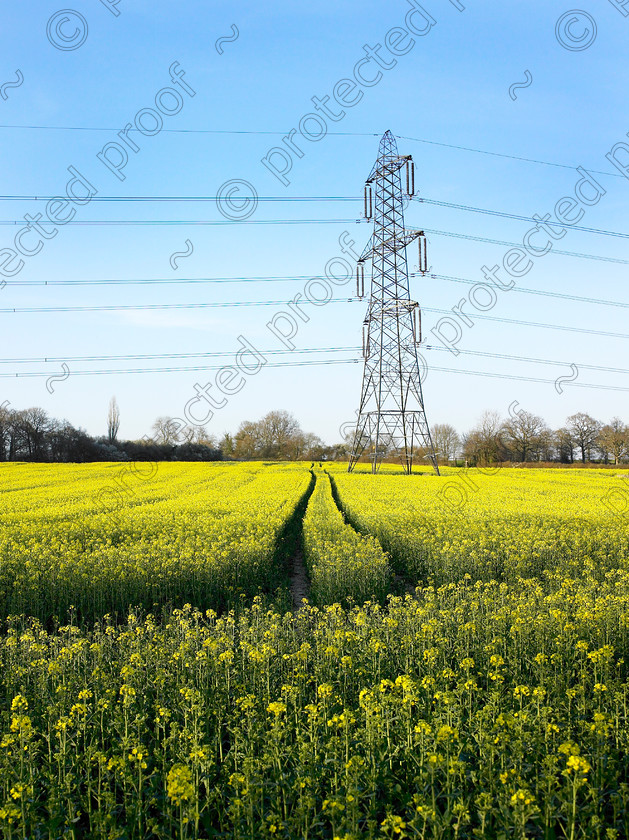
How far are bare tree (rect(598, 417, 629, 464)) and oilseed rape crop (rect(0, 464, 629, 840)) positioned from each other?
236 feet

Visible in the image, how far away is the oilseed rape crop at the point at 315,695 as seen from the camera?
404 cm

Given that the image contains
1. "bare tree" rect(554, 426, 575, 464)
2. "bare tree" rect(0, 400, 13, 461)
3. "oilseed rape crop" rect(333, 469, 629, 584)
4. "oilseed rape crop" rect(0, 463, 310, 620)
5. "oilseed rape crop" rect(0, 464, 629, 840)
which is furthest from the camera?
"bare tree" rect(554, 426, 575, 464)

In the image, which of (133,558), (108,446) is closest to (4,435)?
(108,446)

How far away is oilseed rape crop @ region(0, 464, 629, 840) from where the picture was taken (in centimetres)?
404

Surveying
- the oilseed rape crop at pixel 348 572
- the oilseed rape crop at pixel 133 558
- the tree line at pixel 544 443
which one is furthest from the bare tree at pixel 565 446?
the oilseed rape crop at pixel 348 572

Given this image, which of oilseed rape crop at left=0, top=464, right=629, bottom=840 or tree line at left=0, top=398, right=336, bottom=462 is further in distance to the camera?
tree line at left=0, top=398, right=336, bottom=462

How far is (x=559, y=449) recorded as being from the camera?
92000 mm

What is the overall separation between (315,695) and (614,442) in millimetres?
85291

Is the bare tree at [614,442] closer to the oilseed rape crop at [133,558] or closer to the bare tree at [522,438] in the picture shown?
the bare tree at [522,438]

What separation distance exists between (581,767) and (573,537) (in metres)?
12.6

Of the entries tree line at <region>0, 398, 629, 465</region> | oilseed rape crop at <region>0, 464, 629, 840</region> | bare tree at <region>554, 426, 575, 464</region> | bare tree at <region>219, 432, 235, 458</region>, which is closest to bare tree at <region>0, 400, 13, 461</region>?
tree line at <region>0, 398, 629, 465</region>

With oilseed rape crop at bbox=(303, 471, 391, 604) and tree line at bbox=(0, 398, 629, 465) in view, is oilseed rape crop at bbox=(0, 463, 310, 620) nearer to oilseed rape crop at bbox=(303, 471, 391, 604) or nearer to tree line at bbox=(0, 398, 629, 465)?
oilseed rape crop at bbox=(303, 471, 391, 604)

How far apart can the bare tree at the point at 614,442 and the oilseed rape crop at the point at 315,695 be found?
72077 millimetres

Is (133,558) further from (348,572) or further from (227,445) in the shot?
(227,445)
